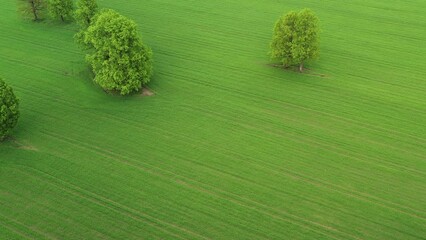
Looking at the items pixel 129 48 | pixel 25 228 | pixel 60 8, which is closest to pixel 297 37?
pixel 129 48

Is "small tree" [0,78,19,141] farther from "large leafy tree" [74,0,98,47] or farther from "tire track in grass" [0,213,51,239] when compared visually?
"large leafy tree" [74,0,98,47]

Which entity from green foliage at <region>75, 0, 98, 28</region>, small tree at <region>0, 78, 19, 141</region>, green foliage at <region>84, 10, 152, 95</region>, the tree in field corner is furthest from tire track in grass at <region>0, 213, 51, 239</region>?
the tree in field corner

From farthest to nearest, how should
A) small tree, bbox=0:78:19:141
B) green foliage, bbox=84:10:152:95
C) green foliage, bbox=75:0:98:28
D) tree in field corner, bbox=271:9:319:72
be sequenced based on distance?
green foliage, bbox=75:0:98:28 < tree in field corner, bbox=271:9:319:72 < green foliage, bbox=84:10:152:95 < small tree, bbox=0:78:19:141

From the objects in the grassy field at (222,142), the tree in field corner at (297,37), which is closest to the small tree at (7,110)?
the grassy field at (222,142)

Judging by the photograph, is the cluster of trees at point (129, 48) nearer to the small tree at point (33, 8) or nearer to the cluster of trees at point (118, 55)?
the cluster of trees at point (118, 55)

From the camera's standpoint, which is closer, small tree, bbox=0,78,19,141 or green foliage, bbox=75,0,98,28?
small tree, bbox=0,78,19,141

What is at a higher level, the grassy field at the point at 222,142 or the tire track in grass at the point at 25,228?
the grassy field at the point at 222,142

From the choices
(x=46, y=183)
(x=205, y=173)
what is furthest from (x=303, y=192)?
(x=46, y=183)
